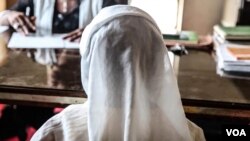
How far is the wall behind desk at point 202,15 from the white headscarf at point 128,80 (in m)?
0.91

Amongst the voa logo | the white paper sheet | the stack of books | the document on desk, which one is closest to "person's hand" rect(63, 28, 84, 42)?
the document on desk

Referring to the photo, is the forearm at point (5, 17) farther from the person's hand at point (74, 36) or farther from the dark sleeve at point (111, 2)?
the dark sleeve at point (111, 2)

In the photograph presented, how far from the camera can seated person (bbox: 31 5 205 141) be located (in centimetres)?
71

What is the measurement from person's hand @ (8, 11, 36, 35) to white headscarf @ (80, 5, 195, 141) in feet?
2.91

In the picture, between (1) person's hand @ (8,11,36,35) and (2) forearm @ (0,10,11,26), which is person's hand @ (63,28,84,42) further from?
(2) forearm @ (0,10,11,26)

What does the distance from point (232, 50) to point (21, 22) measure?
860 millimetres

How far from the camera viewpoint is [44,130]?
801 millimetres

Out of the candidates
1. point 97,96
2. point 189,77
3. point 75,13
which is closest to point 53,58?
point 75,13

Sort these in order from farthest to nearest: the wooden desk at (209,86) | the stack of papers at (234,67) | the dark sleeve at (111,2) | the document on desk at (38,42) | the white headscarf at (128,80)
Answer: the dark sleeve at (111,2) < the document on desk at (38,42) < the stack of papers at (234,67) < the wooden desk at (209,86) < the white headscarf at (128,80)

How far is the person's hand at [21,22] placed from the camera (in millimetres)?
1597

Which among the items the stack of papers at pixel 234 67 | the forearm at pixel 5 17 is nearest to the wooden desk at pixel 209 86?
the stack of papers at pixel 234 67

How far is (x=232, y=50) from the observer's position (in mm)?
1296

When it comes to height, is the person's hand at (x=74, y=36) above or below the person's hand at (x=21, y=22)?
below

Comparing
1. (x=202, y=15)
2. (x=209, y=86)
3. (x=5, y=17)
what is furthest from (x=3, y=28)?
(x=209, y=86)
